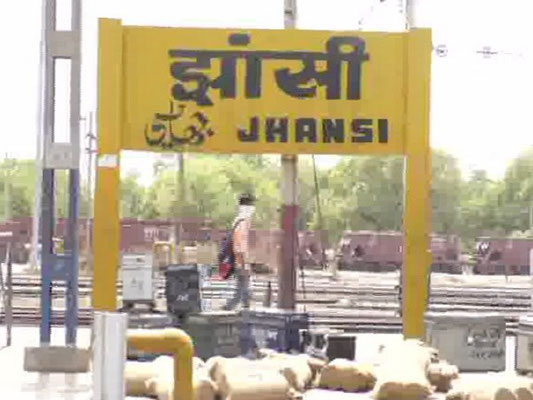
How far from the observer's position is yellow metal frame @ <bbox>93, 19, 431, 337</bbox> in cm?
1515

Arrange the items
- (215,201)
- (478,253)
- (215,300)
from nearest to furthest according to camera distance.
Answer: (215,300)
(478,253)
(215,201)

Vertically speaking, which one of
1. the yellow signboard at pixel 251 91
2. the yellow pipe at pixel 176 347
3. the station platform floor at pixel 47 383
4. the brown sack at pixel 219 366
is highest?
the yellow signboard at pixel 251 91

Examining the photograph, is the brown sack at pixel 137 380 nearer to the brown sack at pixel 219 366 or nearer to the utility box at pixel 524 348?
the brown sack at pixel 219 366

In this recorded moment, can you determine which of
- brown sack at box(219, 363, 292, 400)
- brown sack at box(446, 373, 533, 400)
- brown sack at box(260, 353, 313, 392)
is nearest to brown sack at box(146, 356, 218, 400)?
brown sack at box(219, 363, 292, 400)

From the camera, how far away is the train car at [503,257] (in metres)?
53.9

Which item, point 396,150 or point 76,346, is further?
point 396,150

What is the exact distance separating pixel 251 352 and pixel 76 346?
1.96 m

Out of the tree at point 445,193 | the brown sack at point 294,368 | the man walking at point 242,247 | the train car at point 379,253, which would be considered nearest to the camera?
the brown sack at point 294,368

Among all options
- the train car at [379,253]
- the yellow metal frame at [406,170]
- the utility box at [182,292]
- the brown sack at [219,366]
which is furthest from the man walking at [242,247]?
the train car at [379,253]

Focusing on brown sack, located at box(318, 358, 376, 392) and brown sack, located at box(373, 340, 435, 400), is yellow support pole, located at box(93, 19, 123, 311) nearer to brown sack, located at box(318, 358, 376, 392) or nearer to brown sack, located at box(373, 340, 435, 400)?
brown sack, located at box(318, 358, 376, 392)

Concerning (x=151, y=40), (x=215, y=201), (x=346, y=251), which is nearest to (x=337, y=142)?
(x=151, y=40)

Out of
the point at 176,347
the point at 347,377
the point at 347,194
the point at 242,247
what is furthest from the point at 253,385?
the point at 347,194

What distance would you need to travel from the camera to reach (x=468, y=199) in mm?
108812

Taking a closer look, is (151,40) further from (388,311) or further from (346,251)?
(346,251)
